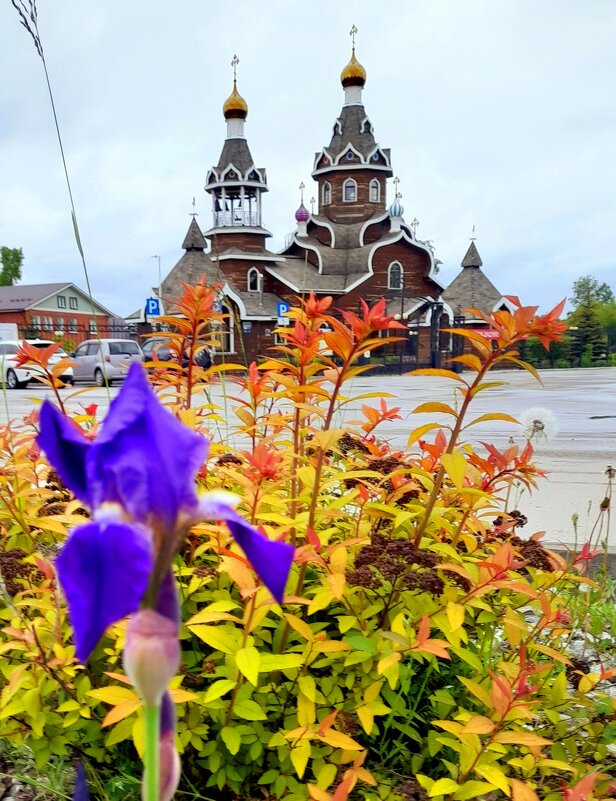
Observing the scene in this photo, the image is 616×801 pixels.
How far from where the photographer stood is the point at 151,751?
476mm

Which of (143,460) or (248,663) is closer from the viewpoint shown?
(143,460)

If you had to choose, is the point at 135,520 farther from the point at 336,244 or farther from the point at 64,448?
the point at 336,244

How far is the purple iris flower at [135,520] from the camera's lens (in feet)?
1.54

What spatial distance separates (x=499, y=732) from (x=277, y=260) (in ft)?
110

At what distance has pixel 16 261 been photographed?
6022 cm

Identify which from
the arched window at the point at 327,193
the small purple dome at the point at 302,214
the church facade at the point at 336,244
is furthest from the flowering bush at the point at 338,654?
the small purple dome at the point at 302,214

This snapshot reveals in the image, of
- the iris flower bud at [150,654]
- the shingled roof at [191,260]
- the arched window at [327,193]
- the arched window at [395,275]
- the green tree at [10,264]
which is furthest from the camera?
the green tree at [10,264]

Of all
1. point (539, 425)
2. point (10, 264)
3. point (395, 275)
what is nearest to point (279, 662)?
point (539, 425)

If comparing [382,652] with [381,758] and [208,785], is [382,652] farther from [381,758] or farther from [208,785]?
[208,785]

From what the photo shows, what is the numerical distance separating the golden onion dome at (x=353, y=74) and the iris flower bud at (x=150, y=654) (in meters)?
41.2

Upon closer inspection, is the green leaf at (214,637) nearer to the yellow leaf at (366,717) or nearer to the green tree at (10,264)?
the yellow leaf at (366,717)

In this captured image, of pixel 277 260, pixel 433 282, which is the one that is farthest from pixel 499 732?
pixel 433 282

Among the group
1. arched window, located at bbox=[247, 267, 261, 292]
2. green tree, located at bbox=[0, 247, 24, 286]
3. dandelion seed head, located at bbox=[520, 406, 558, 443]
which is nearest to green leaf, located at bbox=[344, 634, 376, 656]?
dandelion seed head, located at bbox=[520, 406, 558, 443]

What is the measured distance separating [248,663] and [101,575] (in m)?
0.89
